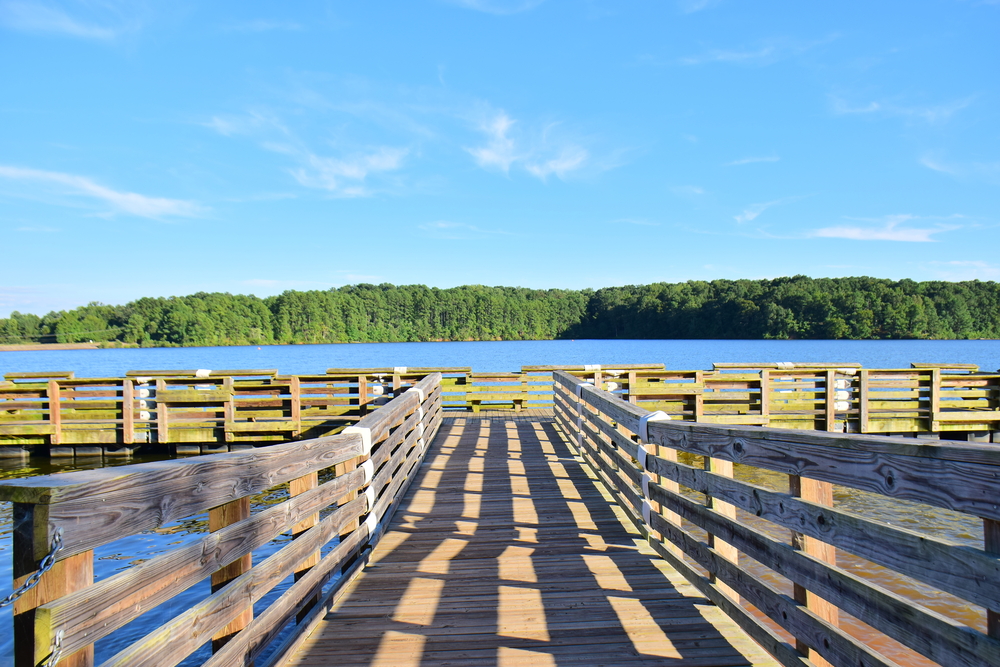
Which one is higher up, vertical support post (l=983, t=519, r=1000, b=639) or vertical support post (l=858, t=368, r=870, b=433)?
vertical support post (l=983, t=519, r=1000, b=639)

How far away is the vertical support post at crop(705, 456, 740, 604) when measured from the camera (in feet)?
11.1

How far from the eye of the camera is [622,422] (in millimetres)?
5289

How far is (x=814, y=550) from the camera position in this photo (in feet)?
8.14

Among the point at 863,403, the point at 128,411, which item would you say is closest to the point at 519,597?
the point at 863,403

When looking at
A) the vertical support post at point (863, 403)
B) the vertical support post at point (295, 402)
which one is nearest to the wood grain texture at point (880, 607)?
the vertical support post at point (295, 402)

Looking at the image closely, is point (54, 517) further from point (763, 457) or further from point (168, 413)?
point (168, 413)

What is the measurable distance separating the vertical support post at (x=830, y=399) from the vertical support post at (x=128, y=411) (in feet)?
46.8

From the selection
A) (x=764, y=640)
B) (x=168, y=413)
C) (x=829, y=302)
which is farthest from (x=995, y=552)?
(x=829, y=302)

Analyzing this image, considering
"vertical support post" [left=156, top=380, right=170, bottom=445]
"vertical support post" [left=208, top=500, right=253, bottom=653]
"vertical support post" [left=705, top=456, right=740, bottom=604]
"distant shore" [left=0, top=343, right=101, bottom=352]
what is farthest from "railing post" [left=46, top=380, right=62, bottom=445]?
"distant shore" [left=0, top=343, right=101, bottom=352]

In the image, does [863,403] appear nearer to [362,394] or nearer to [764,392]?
[764,392]

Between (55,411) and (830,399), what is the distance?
52.9 feet

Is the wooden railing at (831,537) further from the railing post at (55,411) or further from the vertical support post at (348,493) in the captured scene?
the railing post at (55,411)

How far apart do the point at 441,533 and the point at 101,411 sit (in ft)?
37.7

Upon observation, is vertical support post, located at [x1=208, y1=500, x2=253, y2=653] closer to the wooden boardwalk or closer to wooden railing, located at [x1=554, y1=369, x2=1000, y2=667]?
the wooden boardwalk
